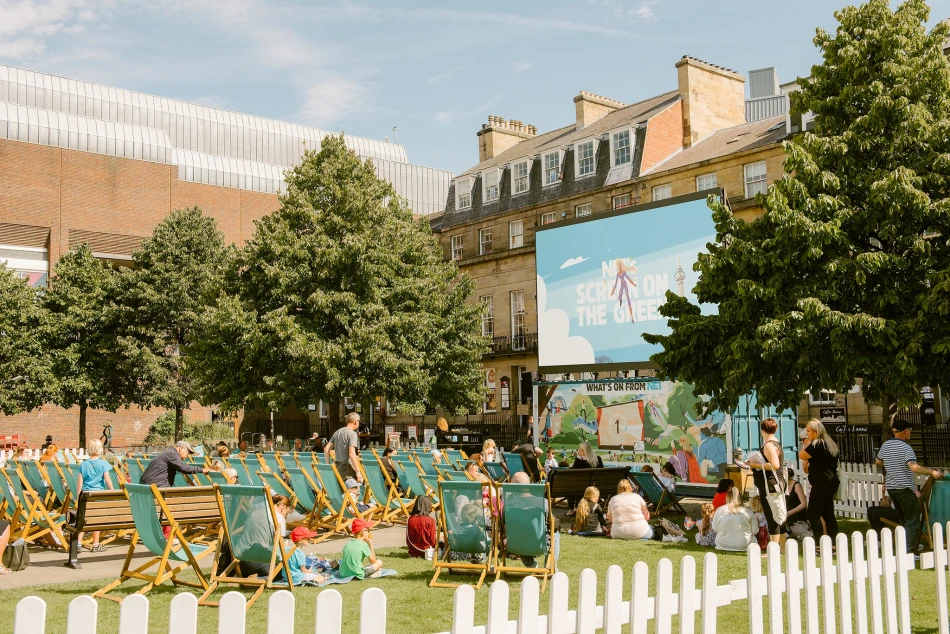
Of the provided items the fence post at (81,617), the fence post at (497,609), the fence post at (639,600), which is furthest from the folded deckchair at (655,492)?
the fence post at (81,617)

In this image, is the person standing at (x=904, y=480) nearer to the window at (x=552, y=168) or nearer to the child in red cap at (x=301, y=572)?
the child in red cap at (x=301, y=572)

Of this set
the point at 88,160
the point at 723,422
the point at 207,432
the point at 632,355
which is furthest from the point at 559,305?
the point at 88,160

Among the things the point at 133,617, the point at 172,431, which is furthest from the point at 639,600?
the point at 172,431

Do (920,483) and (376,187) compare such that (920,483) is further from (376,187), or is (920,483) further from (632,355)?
(376,187)

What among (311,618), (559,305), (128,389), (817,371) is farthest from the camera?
(128,389)

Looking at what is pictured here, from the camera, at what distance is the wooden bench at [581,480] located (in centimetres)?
1485

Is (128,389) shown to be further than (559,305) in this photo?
Yes

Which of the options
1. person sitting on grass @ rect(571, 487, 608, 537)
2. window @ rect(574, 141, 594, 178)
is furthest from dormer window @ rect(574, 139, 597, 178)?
person sitting on grass @ rect(571, 487, 608, 537)

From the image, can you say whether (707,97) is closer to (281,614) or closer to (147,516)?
(147,516)

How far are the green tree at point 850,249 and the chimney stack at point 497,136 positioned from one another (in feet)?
117

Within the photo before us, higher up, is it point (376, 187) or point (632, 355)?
point (376, 187)

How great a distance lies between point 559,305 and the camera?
2508cm

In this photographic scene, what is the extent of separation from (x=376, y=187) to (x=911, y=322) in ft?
75.8

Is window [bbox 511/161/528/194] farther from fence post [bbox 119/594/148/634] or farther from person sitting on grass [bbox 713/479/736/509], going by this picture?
fence post [bbox 119/594/148/634]
